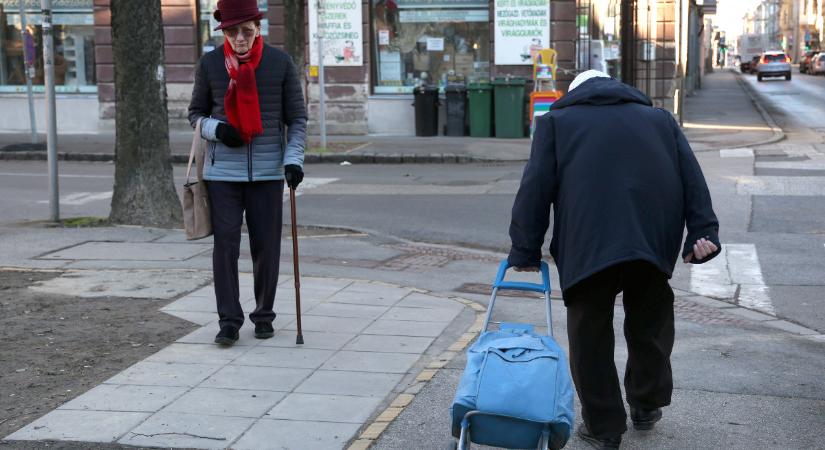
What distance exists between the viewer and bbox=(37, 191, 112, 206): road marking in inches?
555

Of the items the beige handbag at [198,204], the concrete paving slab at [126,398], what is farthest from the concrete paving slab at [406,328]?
the concrete paving slab at [126,398]

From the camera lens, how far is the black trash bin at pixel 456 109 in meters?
23.2

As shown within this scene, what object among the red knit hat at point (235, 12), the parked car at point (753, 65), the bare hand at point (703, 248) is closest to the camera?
the bare hand at point (703, 248)

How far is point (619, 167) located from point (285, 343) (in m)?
2.77

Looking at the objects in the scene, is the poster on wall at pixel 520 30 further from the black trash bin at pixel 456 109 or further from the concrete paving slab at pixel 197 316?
the concrete paving slab at pixel 197 316

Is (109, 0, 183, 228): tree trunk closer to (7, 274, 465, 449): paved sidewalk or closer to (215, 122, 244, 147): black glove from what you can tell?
(7, 274, 465, 449): paved sidewalk

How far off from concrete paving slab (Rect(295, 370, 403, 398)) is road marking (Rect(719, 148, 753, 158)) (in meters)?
Result: 14.4

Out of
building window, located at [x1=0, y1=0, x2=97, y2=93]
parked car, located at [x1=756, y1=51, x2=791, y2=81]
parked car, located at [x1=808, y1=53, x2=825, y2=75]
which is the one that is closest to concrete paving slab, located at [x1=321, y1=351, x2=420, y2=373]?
building window, located at [x1=0, y1=0, x2=97, y2=93]

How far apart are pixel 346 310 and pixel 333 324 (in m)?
0.43

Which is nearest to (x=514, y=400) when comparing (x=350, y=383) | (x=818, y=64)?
(x=350, y=383)

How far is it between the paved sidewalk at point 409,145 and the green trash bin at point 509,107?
1.46 ft

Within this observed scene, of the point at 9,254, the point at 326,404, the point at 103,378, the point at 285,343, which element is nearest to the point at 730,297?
the point at 285,343

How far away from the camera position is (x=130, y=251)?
9.77 metres

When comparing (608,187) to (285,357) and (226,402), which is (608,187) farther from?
(285,357)
